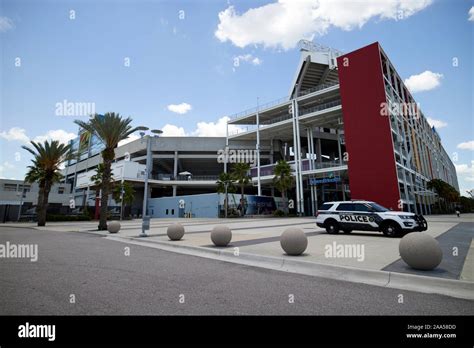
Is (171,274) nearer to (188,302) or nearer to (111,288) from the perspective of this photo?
(111,288)

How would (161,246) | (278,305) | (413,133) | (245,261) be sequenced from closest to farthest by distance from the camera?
(278,305), (245,261), (161,246), (413,133)

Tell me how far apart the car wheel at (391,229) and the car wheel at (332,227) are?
2444mm

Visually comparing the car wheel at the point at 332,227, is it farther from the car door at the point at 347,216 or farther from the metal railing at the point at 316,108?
the metal railing at the point at 316,108

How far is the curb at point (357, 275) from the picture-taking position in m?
4.89

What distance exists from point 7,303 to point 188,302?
2.95m

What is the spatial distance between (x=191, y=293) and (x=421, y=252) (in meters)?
5.23

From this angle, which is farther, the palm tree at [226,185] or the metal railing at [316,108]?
the palm tree at [226,185]

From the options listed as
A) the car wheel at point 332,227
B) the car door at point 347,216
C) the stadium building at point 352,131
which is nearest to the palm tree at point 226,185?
the stadium building at point 352,131

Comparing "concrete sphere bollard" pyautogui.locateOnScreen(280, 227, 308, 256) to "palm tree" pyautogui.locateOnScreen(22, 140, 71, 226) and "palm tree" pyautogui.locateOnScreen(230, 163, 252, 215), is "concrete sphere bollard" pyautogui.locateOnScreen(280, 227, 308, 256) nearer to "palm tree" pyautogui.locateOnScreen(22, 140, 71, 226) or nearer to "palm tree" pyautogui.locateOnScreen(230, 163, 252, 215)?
"palm tree" pyautogui.locateOnScreen(22, 140, 71, 226)

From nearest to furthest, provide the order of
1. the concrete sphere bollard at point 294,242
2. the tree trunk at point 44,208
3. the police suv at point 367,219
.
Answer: the concrete sphere bollard at point 294,242 → the police suv at point 367,219 → the tree trunk at point 44,208

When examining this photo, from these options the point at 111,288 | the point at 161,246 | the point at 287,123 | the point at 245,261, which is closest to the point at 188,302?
the point at 111,288

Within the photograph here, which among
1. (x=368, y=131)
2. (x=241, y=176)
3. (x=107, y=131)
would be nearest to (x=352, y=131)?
(x=368, y=131)

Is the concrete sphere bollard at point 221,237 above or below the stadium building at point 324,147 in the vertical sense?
below
